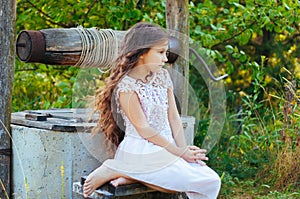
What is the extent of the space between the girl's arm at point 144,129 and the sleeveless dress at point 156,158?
0.10ft

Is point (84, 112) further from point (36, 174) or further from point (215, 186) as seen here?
point (215, 186)

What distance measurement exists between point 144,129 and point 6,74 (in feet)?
3.36

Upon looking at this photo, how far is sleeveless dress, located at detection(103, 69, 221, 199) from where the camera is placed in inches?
115

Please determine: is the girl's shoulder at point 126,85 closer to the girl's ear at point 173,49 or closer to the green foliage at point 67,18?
the girl's ear at point 173,49

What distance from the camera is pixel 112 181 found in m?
2.93

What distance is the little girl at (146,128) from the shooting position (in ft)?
9.67

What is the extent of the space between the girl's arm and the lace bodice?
0.14 ft

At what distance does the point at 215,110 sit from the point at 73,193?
1394 mm

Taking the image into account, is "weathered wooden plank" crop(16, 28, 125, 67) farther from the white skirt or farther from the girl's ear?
the white skirt

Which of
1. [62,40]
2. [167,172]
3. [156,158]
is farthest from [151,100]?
[62,40]

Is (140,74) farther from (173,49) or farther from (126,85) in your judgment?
(173,49)

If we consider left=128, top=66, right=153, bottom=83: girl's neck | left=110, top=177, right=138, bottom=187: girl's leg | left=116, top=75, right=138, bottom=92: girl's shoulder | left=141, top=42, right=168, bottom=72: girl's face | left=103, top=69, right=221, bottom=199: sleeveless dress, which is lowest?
left=110, top=177, right=138, bottom=187: girl's leg

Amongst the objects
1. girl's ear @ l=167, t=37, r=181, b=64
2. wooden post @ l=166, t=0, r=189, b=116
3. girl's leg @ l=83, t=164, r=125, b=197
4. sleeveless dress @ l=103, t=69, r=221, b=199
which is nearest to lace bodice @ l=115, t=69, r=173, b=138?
sleeveless dress @ l=103, t=69, r=221, b=199

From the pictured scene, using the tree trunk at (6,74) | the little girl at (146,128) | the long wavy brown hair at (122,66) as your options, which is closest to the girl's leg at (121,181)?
the little girl at (146,128)
